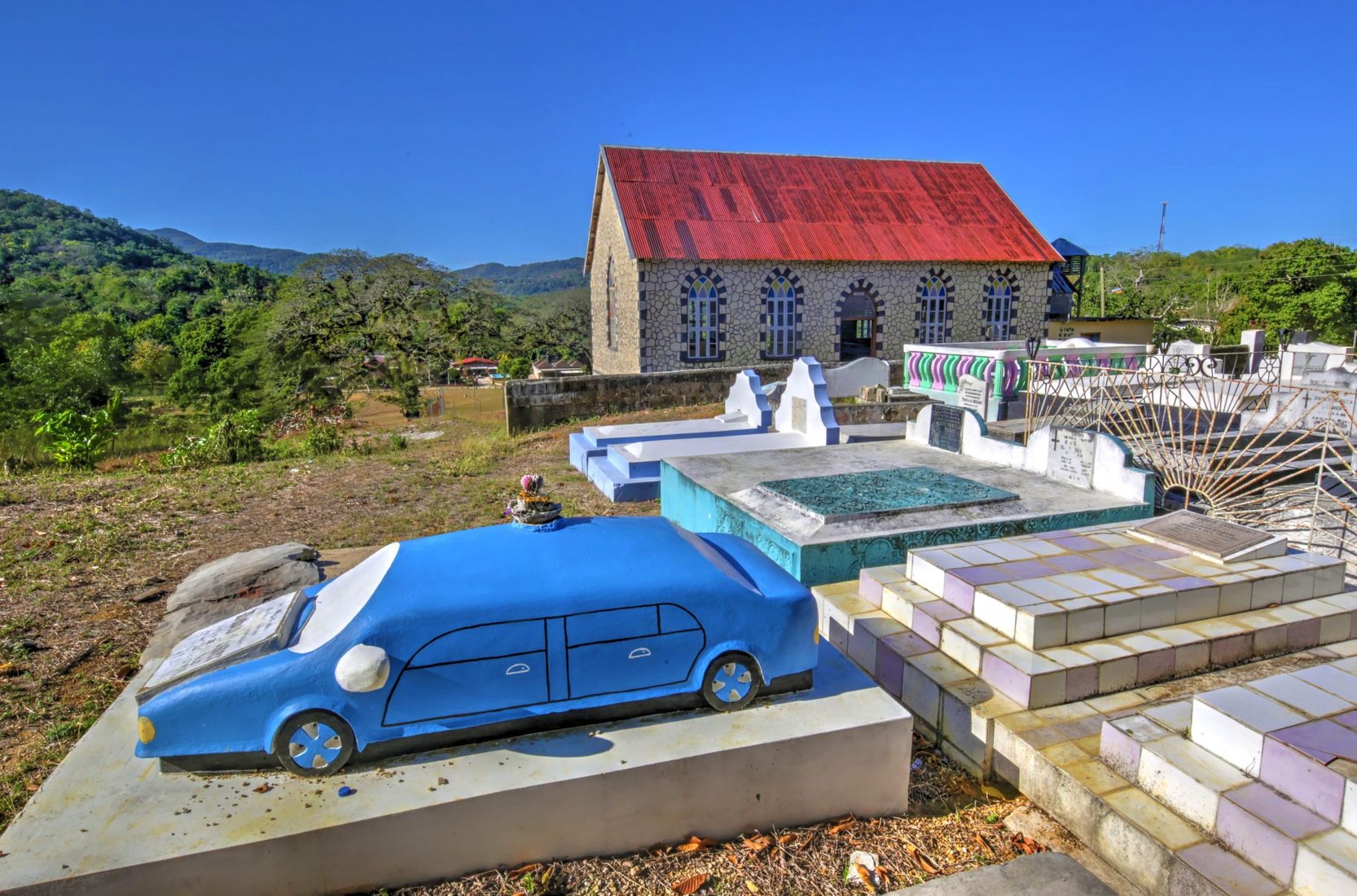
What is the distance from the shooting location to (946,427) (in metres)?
9.80

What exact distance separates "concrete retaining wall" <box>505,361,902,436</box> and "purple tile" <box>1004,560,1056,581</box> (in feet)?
41.8

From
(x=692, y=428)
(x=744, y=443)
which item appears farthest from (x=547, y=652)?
(x=692, y=428)

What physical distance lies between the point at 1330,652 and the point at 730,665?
404 cm

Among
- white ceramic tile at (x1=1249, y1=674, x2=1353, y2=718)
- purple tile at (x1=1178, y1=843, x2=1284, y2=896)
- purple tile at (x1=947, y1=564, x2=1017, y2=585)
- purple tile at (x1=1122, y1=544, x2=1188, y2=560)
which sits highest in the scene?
purple tile at (x1=1122, y1=544, x2=1188, y2=560)

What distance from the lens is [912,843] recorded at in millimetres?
3730

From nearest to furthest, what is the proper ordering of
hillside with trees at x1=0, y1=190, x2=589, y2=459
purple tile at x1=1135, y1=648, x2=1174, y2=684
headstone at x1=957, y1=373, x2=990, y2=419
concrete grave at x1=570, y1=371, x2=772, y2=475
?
1. purple tile at x1=1135, y1=648, x2=1174, y2=684
2. concrete grave at x1=570, y1=371, x2=772, y2=475
3. headstone at x1=957, y1=373, x2=990, y2=419
4. hillside with trees at x1=0, y1=190, x2=589, y2=459

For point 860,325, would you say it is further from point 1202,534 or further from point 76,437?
point 1202,534

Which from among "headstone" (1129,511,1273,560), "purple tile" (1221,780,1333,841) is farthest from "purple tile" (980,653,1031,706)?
"headstone" (1129,511,1273,560)

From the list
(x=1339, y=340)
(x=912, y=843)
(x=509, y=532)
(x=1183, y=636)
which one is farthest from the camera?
(x=1339, y=340)

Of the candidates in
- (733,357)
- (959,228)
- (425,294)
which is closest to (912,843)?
(733,357)

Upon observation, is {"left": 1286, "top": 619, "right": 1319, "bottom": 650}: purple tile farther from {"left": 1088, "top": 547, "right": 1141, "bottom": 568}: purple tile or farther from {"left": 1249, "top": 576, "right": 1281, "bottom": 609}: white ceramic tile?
{"left": 1088, "top": 547, "right": 1141, "bottom": 568}: purple tile

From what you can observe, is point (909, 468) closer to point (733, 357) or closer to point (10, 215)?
point (733, 357)

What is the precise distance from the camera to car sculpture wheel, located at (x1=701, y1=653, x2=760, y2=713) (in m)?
3.86

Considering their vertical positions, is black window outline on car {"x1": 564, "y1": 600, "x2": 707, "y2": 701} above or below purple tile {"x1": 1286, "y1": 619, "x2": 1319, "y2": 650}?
above
